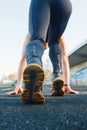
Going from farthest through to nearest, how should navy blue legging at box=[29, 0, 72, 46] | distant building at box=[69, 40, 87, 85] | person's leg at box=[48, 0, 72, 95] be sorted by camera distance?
distant building at box=[69, 40, 87, 85] → person's leg at box=[48, 0, 72, 95] → navy blue legging at box=[29, 0, 72, 46]

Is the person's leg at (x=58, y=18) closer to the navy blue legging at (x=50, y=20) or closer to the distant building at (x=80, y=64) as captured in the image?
the navy blue legging at (x=50, y=20)

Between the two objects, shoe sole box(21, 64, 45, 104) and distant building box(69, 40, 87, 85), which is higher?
distant building box(69, 40, 87, 85)

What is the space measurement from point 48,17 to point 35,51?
33 cm

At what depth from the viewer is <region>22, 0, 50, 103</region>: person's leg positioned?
5.14 feet

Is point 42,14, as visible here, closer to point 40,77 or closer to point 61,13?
point 61,13

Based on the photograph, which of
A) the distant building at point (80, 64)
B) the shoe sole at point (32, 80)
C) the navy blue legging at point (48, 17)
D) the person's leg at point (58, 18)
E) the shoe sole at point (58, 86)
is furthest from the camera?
the distant building at point (80, 64)

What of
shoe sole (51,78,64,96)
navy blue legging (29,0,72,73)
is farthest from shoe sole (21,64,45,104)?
shoe sole (51,78,64,96)

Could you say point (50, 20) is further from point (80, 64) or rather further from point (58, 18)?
point (80, 64)

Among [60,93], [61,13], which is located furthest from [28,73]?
[60,93]

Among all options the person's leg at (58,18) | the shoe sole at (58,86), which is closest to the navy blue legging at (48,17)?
the person's leg at (58,18)

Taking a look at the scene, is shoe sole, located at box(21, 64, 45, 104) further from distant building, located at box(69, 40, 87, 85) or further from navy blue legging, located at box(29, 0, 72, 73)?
distant building, located at box(69, 40, 87, 85)

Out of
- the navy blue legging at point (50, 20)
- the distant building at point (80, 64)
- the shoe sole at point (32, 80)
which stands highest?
the distant building at point (80, 64)

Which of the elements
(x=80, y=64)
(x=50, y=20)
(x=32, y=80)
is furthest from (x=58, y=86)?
(x=80, y=64)

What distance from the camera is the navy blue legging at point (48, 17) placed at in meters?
1.89
